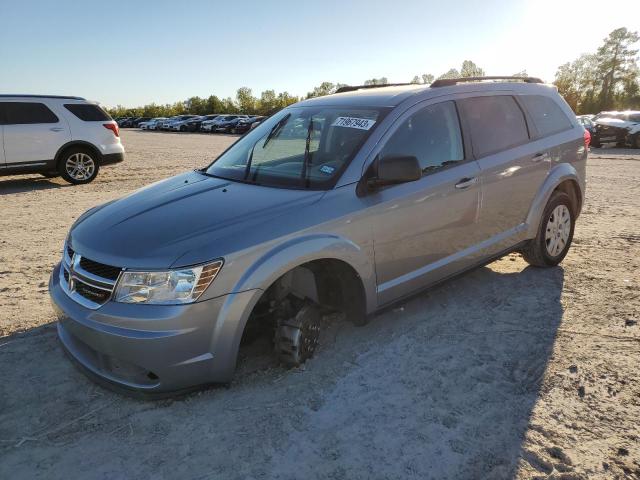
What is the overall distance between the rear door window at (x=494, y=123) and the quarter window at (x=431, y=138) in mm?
185

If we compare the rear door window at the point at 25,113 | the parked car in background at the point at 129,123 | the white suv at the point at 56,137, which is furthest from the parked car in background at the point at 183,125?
the rear door window at the point at 25,113

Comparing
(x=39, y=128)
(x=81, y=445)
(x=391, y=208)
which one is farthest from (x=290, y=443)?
(x=39, y=128)

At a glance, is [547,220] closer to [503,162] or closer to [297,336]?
[503,162]

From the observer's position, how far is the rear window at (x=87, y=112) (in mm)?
11039

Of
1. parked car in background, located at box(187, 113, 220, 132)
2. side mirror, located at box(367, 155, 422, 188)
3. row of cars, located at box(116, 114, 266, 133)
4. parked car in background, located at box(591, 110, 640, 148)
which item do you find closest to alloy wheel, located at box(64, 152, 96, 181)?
side mirror, located at box(367, 155, 422, 188)

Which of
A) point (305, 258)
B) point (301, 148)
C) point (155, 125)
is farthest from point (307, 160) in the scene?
point (155, 125)

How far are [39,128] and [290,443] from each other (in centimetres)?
1016

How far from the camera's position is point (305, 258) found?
9.95 ft

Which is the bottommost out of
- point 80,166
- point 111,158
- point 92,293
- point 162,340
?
point 162,340

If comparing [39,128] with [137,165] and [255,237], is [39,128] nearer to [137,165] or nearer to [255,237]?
[137,165]

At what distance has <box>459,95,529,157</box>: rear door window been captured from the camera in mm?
4145

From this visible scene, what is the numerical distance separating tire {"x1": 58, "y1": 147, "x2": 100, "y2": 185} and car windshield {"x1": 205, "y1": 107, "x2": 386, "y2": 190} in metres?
8.06

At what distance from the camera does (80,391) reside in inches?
124

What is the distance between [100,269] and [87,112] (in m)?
9.67
